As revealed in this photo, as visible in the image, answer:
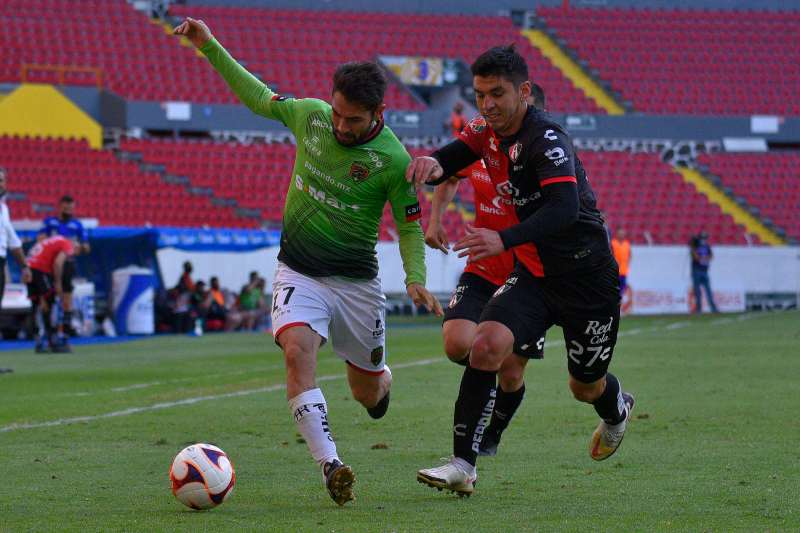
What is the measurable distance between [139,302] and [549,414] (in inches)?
642

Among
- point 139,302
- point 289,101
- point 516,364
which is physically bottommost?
point 139,302

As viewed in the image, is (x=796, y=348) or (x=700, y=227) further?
(x=700, y=227)

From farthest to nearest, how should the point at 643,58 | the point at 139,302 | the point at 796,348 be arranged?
the point at 643,58 → the point at 139,302 → the point at 796,348

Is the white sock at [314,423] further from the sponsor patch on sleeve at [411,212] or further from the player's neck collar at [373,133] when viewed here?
the player's neck collar at [373,133]

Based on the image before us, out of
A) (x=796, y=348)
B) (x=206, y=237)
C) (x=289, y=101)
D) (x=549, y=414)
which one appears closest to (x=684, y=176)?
(x=206, y=237)

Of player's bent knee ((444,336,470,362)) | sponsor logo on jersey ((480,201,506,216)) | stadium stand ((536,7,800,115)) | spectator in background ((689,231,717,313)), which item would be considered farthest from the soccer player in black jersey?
stadium stand ((536,7,800,115))

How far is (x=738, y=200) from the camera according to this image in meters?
41.9

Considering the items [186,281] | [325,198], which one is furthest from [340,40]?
[325,198]

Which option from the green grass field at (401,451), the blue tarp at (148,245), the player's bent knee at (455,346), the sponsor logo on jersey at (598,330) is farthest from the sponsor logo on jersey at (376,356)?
the blue tarp at (148,245)

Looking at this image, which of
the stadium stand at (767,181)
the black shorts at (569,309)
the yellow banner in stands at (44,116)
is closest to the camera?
the black shorts at (569,309)

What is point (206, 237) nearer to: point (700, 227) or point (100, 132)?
point (100, 132)

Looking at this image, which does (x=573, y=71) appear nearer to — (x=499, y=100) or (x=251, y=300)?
(x=251, y=300)

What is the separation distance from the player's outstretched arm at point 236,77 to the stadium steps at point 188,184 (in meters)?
28.5

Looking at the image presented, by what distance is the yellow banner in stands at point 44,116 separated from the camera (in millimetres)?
37500
